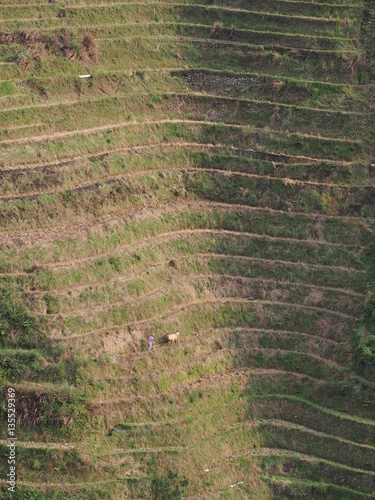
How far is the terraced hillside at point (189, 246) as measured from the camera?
29.2 metres

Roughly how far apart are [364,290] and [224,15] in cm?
1693

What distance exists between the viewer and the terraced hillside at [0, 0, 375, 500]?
29.2 metres

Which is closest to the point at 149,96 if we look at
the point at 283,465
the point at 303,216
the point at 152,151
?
the point at 152,151

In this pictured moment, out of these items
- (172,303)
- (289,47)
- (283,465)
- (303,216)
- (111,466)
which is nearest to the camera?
(111,466)

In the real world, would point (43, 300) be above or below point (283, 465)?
above

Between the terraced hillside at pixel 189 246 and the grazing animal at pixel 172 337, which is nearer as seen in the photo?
the terraced hillside at pixel 189 246

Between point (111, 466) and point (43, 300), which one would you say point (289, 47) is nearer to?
point (43, 300)

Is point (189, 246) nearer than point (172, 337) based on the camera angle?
No

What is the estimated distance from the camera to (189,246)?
112 ft

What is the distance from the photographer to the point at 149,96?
37.3 m

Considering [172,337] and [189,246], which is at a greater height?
[189,246]

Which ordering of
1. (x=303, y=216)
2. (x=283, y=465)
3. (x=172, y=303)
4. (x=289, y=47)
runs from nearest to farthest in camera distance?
(x=283, y=465), (x=172, y=303), (x=303, y=216), (x=289, y=47)

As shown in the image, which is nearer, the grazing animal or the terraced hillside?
the terraced hillside

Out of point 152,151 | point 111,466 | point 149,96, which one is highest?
point 149,96
